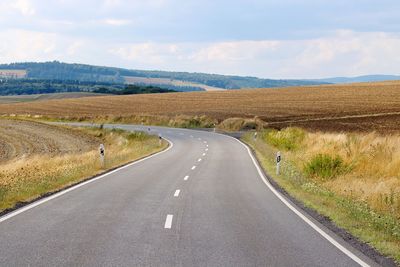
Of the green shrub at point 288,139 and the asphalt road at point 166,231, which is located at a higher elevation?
the asphalt road at point 166,231

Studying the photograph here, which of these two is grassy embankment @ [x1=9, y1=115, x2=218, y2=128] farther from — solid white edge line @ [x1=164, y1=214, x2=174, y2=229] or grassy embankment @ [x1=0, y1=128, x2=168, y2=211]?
solid white edge line @ [x1=164, y1=214, x2=174, y2=229]

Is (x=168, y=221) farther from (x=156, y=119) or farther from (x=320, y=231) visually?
(x=156, y=119)

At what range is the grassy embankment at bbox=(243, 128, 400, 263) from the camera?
34.3 feet

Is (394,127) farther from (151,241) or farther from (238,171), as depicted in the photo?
(151,241)

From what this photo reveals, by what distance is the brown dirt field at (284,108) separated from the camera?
5406 centimetres

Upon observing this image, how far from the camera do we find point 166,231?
9922 mm

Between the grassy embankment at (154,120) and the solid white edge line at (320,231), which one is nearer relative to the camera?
the solid white edge line at (320,231)

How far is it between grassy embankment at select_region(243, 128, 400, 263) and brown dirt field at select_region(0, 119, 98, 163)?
44.2 ft

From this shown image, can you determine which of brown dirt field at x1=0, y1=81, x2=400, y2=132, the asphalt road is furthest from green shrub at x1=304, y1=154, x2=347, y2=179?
brown dirt field at x1=0, y1=81, x2=400, y2=132

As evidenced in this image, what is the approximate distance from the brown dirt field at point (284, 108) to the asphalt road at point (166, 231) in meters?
31.1

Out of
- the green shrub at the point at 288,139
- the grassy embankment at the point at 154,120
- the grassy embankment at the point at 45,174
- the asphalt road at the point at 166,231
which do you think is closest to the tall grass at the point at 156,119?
the grassy embankment at the point at 154,120

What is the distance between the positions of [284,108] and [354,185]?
183 feet

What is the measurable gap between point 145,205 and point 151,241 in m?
4.15

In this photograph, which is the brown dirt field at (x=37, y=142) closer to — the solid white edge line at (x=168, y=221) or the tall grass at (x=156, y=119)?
the tall grass at (x=156, y=119)
